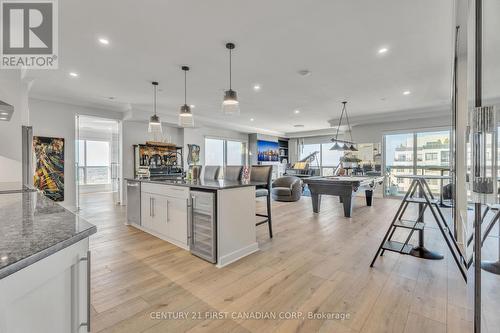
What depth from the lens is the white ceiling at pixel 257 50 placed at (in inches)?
90.4

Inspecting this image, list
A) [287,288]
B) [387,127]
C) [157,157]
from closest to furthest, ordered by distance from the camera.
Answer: [287,288]
[157,157]
[387,127]

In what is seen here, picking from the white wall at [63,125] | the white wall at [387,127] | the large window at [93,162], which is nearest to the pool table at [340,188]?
the white wall at [387,127]

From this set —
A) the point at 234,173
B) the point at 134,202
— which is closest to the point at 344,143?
the point at 234,173

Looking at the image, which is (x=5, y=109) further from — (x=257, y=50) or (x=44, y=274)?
(x=257, y=50)

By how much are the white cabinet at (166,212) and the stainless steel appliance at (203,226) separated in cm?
15

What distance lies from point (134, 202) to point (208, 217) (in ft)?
6.88

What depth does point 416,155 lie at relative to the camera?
723 cm

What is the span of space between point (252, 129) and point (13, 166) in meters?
7.87

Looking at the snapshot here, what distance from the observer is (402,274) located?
237 cm

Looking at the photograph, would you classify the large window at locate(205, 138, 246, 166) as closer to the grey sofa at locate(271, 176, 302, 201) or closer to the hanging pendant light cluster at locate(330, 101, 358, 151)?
the grey sofa at locate(271, 176, 302, 201)

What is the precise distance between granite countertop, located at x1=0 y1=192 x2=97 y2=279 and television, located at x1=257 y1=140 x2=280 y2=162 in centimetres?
935

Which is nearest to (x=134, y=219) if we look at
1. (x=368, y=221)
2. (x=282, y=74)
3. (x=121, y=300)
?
(x=121, y=300)

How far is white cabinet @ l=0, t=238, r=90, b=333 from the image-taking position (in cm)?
63

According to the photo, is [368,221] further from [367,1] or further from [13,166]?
[13,166]
